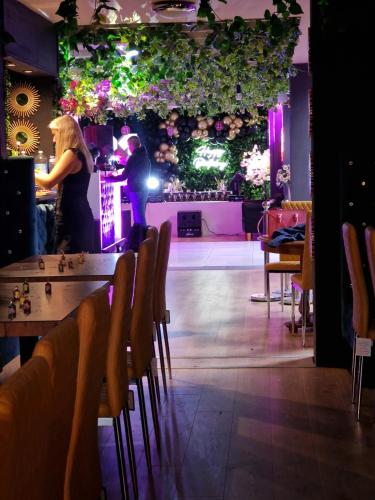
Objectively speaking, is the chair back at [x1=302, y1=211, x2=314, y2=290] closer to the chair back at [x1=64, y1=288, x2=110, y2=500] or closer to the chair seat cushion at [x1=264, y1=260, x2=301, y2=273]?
the chair seat cushion at [x1=264, y1=260, x2=301, y2=273]

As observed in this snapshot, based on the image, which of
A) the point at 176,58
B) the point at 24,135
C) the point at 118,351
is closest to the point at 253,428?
the point at 118,351

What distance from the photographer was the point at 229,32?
6941mm

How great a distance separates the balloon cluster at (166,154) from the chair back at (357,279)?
44.9 feet

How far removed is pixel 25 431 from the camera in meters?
1.38

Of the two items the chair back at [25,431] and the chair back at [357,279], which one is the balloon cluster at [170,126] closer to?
the chair back at [357,279]

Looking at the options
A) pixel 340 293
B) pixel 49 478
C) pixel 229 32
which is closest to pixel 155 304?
pixel 340 293

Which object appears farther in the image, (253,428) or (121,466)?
(253,428)

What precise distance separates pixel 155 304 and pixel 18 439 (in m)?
3.64

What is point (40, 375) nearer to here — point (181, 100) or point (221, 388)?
point (221, 388)

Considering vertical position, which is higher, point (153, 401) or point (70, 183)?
point (70, 183)

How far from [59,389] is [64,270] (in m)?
2.84

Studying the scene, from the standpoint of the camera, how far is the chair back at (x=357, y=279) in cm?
434

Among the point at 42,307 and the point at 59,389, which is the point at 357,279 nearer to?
the point at 42,307

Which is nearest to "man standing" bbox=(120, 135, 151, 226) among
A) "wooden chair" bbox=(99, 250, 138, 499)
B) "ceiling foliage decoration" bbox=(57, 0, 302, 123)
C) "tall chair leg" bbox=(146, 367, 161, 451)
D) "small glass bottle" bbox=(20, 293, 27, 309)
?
"ceiling foliage decoration" bbox=(57, 0, 302, 123)
